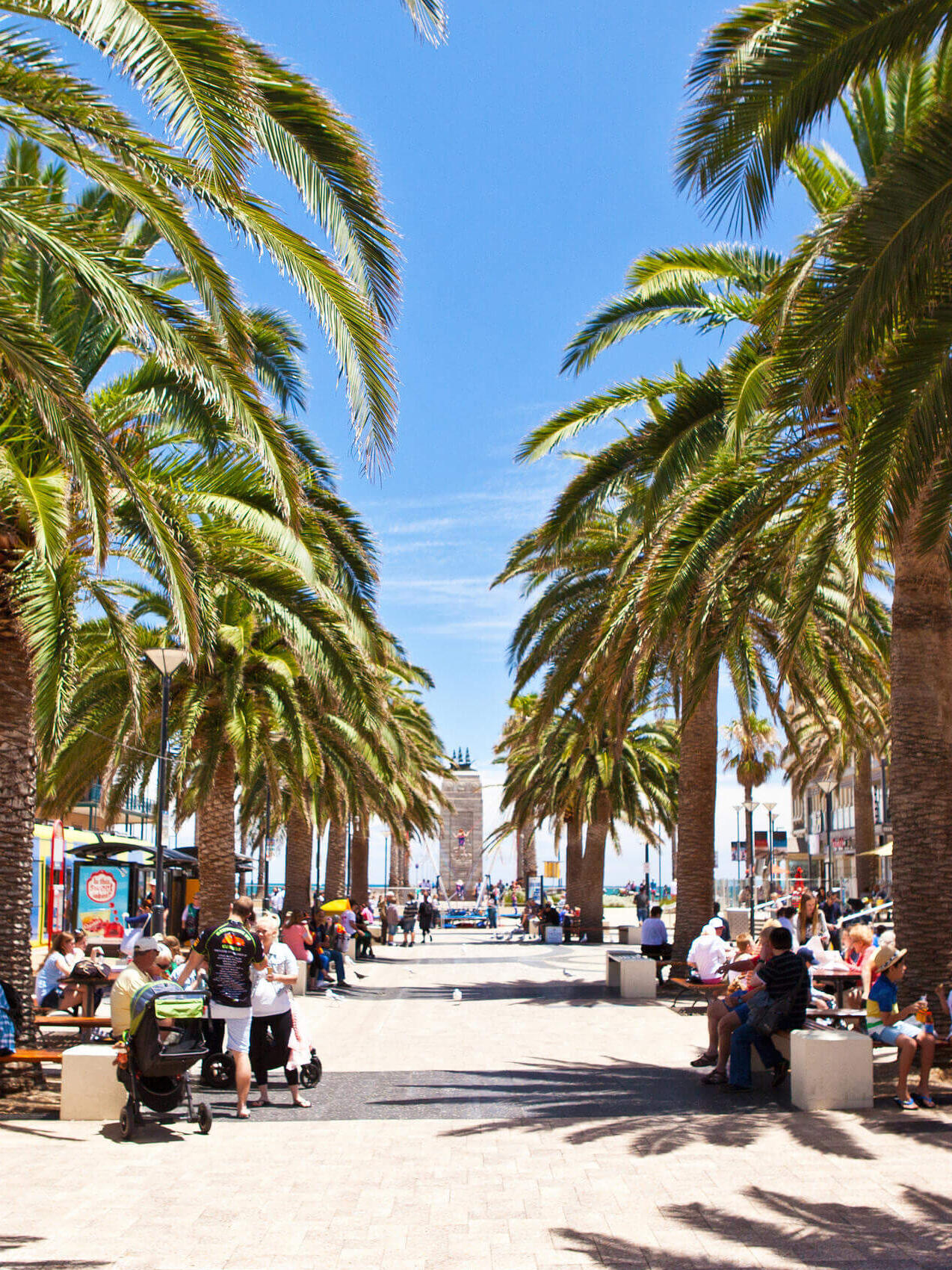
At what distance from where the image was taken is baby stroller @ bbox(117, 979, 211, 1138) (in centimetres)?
866

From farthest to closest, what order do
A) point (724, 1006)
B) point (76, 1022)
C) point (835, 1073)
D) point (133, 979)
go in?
point (76, 1022) → point (724, 1006) → point (133, 979) → point (835, 1073)

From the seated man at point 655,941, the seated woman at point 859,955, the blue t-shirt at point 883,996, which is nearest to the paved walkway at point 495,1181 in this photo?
the blue t-shirt at point 883,996

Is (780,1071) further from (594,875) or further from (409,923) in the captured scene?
(409,923)

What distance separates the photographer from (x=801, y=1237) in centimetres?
613

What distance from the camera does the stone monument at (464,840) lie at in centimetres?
9000

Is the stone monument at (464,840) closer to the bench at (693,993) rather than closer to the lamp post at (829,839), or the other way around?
the lamp post at (829,839)

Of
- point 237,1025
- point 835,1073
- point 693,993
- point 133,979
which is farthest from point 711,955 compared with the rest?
point 133,979

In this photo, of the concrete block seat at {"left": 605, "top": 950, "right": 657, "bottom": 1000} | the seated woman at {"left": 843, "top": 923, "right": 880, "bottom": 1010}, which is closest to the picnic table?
the seated woman at {"left": 843, "top": 923, "right": 880, "bottom": 1010}

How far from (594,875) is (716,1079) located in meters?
24.4

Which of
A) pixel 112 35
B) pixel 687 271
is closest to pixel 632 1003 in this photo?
pixel 687 271

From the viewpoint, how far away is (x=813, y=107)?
6.98 m

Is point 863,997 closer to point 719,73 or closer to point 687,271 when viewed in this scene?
point 687,271

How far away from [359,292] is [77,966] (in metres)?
9.08

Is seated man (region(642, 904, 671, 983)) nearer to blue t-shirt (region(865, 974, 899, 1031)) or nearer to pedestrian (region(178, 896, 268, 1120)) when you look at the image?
blue t-shirt (region(865, 974, 899, 1031))
